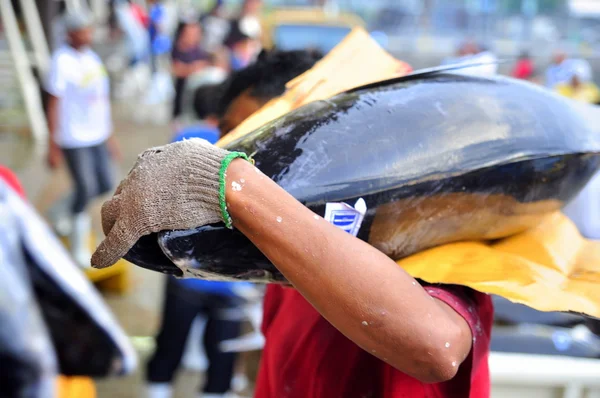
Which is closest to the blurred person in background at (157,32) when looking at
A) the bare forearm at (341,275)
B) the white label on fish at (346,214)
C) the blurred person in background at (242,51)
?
the blurred person in background at (242,51)

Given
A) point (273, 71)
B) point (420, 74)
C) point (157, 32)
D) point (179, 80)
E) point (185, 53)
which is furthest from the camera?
point (157, 32)

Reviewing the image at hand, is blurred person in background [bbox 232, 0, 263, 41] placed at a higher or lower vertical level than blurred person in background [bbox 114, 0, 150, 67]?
higher

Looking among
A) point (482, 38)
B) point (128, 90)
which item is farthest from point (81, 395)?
point (482, 38)

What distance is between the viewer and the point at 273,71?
167 cm

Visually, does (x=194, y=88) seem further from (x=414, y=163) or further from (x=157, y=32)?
(x=157, y=32)

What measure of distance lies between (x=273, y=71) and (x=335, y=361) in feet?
2.74

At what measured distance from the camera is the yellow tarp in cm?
100

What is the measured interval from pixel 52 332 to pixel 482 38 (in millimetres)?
13617

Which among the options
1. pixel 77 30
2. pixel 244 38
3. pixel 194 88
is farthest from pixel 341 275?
pixel 244 38

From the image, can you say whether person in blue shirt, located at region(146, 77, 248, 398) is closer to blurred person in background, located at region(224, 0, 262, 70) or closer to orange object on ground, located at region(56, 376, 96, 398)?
orange object on ground, located at region(56, 376, 96, 398)

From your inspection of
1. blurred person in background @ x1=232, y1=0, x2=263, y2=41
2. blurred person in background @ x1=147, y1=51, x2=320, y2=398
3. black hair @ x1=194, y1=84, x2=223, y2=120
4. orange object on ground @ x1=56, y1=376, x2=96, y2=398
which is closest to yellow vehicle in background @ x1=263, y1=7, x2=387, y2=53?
blurred person in background @ x1=232, y1=0, x2=263, y2=41

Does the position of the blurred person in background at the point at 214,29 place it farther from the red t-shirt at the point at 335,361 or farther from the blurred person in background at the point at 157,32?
the red t-shirt at the point at 335,361

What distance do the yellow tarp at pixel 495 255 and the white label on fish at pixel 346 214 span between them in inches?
5.2

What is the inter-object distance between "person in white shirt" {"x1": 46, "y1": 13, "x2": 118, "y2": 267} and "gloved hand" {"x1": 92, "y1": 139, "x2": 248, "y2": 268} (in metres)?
3.71
